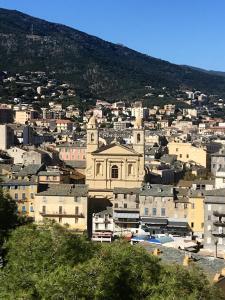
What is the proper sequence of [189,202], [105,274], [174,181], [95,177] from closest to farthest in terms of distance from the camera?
1. [105,274]
2. [189,202]
3. [95,177]
4. [174,181]

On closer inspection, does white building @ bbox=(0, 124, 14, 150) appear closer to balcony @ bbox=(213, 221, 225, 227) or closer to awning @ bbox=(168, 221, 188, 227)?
awning @ bbox=(168, 221, 188, 227)

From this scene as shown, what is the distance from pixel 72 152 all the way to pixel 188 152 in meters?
18.3

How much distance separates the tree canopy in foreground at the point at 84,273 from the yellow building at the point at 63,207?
94.2 feet

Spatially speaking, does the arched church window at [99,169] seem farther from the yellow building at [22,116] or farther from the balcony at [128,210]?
the yellow building at [22,116]

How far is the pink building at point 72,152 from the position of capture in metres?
111

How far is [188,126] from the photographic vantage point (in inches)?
7559

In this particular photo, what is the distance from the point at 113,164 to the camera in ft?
255

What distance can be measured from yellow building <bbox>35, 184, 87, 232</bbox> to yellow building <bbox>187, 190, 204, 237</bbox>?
29.8ft

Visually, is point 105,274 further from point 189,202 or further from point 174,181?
point 174,181

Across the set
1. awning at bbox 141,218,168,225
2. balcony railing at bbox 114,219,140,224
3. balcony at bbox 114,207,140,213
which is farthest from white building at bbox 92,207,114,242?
awning at bbox 141,218,168,225

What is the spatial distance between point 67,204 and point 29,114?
121 meters

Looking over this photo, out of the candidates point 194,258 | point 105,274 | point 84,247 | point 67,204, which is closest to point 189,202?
point 67,204

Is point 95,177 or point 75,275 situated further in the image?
point 95,177

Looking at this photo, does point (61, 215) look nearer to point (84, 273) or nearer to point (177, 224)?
point (177, 224)
